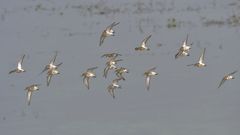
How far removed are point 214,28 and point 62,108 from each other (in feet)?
35.5

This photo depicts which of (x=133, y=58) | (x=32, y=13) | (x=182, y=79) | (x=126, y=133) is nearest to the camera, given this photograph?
(x=126, y=133)

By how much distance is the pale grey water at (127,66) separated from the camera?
22.2 meters

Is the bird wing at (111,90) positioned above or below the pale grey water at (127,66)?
above

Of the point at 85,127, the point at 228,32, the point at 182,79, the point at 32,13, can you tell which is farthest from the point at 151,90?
the point at 32,13

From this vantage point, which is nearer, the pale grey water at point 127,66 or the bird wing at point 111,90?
the bird wing at point 111,90

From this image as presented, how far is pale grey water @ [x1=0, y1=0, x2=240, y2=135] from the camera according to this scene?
22219 millimetres

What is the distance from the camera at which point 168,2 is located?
132 feet

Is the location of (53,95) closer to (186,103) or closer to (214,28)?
(186,103)

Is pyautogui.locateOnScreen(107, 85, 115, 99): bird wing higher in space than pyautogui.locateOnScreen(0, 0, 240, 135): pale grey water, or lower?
higher

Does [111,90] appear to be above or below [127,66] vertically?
above

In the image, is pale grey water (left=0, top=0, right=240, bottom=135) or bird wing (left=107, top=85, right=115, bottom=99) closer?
bird wing (left=107, top=85, right=115, bottom=99)

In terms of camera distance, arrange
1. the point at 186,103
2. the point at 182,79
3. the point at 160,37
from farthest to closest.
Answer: the point at 160,37, the point at 182,79, the point at 186,103

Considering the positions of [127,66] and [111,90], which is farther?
[127,66]

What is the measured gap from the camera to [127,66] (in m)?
27.7
